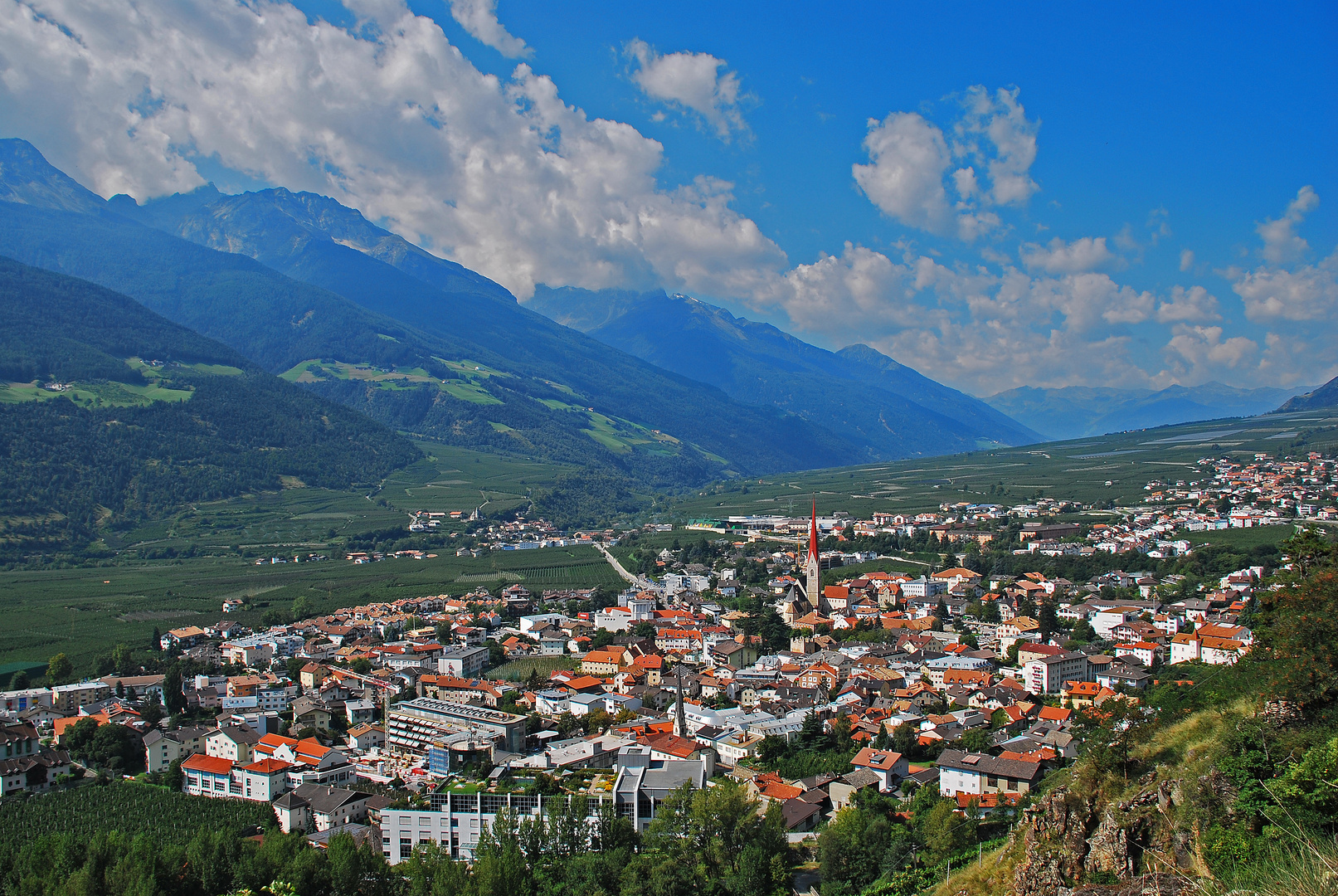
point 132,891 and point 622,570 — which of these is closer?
point 132,891

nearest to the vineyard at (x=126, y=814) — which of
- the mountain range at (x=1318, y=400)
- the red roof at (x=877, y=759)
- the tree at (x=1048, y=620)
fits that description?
the red roof at (x=877, y=759)

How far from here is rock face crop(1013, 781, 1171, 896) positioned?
8492 millimetres

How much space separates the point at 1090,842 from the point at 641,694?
24.5m

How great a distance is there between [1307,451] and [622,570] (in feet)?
212

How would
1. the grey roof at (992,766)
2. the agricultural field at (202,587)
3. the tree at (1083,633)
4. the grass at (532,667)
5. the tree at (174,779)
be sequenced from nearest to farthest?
the grey roof at (992,766) → the tree at (174,779) → the tree at (1083,633) → the grass at (532,667) → the agricultural field at (202,587)

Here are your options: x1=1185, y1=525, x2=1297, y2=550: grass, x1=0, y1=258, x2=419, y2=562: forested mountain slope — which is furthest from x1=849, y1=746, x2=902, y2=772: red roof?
x1=0, y1=258, x2=419, y2=562: forested mountain slope

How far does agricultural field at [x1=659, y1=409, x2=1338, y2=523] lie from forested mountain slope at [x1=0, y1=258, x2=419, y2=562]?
1770 inches

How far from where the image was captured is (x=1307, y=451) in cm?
8131

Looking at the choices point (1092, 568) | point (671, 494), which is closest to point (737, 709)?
point (1092, 568)

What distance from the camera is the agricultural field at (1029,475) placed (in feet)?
275

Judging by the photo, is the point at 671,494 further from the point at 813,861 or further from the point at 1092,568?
the point at 813,861

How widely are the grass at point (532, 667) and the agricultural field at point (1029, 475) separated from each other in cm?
4546

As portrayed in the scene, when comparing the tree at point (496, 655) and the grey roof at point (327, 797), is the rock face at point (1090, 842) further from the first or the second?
the tree at point (496, 655)

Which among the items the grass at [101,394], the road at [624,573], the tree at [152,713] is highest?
the grass at [101,394]
